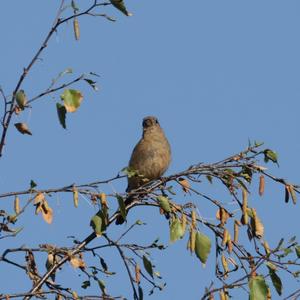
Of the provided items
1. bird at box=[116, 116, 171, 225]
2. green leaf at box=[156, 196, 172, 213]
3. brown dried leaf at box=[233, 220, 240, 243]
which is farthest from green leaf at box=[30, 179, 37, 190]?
bird at box=[116, 116, 171, 225]

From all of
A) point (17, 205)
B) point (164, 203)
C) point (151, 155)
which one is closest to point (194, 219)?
point (164, 203)

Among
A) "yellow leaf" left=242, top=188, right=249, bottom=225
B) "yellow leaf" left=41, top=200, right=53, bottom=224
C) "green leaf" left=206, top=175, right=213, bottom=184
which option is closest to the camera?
"yellow leaf" left=41, top=200, right=53, bottom=224

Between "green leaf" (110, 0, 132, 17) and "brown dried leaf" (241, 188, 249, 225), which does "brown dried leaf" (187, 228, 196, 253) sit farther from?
"green leaf" (110, 0, 132, 17)

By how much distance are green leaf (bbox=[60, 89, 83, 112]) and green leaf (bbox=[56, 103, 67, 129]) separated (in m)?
0.04

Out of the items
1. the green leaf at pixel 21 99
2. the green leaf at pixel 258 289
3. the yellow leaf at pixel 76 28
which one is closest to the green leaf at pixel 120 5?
the yellow leaf at pixel 76 28

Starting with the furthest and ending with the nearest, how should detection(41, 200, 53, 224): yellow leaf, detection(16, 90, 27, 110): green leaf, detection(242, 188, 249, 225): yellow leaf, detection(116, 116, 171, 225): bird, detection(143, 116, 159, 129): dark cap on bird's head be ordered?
detection(143, 116, 159, 129): dark cap on bird's head < detection(116, 116, 171, 225): bird < detection(242, 188, 249, 225): yellow leaf < detection(41, 200, 53, 224): yellow leaf < detection(16, 90, 27, 110): green leaf

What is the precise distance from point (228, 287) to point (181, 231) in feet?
1.30

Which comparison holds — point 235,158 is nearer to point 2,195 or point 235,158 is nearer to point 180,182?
point 180,182

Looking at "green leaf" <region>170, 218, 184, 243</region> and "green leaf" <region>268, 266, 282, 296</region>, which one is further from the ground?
"green leaf" <region>170, 218, 184, 243</region>

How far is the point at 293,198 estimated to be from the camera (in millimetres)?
4039

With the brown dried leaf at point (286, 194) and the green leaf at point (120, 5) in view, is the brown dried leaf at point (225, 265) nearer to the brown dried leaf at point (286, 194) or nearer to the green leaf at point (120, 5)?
the brown dried leaf at point (286, 194)

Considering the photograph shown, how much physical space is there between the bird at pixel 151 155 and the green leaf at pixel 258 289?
440cm

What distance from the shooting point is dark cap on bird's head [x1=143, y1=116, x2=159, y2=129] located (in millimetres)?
8734

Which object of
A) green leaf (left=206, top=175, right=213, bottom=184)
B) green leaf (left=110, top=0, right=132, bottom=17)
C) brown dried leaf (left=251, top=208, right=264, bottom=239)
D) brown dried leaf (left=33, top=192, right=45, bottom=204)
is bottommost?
brown dried leaf (left=251, top=208, right=264, bottom=239)
